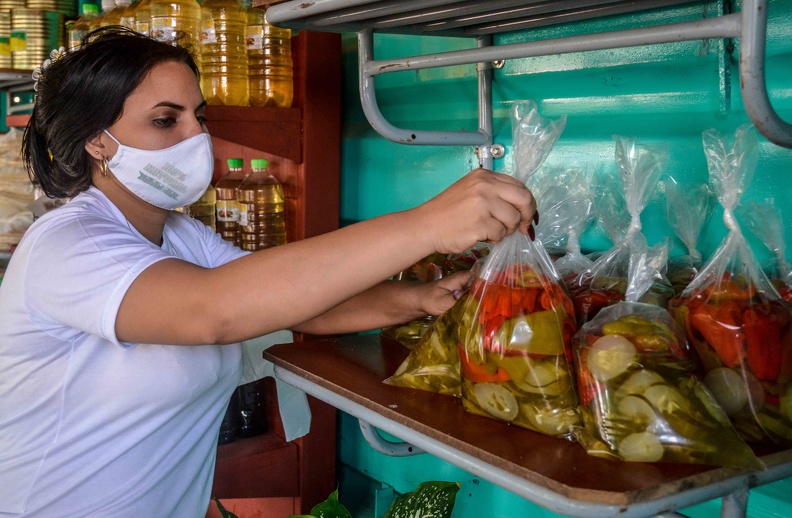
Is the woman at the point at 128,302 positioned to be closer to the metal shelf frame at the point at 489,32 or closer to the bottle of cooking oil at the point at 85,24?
the metal shelf frame at the point at 489,32

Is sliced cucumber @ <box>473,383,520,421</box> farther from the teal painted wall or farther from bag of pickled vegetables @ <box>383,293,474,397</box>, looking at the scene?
the teal painted wall

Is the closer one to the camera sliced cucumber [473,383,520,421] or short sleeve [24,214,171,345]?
sliced cucumber [473,383,520,421]

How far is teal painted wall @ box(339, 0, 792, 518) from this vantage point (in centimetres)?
110

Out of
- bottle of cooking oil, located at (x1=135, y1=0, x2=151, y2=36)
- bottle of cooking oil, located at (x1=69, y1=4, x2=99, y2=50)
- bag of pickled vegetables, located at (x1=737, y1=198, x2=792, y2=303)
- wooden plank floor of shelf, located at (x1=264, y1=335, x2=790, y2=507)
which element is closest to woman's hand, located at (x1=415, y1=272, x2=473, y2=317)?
wooden plank floor of shelf, located at (x1=264, y1=335, x2=790, y2=507)

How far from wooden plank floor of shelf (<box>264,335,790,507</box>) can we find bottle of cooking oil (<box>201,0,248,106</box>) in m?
0.92

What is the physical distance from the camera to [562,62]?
1.36 meters

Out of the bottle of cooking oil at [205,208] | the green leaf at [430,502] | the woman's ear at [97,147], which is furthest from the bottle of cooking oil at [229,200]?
the green leaf at [430,502]

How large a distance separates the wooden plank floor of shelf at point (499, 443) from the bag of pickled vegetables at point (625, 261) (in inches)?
8.1

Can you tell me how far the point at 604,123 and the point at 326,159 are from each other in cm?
82

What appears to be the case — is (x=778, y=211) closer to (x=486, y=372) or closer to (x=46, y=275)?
(x=486, y=372)

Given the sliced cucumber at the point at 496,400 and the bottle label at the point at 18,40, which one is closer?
the sliced cucumber at the point at 496,400

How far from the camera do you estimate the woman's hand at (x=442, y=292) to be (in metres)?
1.25

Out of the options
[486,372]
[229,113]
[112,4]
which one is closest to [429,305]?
[486,372]

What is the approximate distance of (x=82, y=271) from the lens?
106cm
